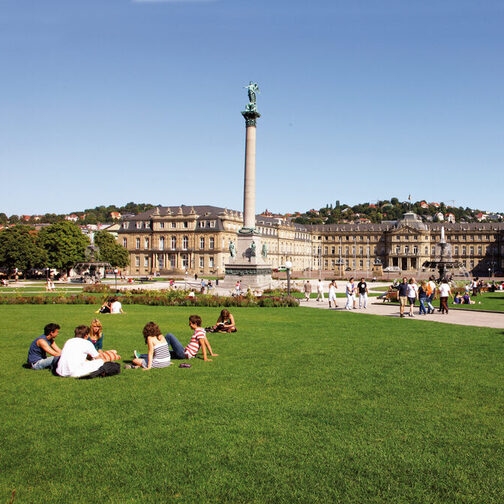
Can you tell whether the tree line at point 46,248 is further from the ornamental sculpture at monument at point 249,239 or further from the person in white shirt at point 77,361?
the person in white shirt at point 77,361

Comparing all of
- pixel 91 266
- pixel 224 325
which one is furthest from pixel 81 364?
pixel 91 266

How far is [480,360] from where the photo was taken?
12.9 metres

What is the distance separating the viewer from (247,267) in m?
46.1

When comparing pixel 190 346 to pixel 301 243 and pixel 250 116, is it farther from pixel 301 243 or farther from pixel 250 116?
pixel 301 243

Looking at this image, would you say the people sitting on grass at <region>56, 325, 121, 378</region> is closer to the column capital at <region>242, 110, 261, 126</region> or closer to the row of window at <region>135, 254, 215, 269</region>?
the column capital at <region>242, 110, 261, 126</region>

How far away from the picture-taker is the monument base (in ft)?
150

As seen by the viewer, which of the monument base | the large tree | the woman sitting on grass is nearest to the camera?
the woman sitting on grass

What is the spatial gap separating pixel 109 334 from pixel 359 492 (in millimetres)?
12761

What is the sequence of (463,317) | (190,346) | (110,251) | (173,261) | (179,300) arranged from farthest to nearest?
1. (173,261)
2. (110,251)
3. (179,300)
4. (463,317)
5. (190,346)

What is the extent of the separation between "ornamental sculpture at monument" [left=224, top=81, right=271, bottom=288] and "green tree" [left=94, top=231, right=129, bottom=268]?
165 feet

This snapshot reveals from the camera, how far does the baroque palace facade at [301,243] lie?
108250 millimetres

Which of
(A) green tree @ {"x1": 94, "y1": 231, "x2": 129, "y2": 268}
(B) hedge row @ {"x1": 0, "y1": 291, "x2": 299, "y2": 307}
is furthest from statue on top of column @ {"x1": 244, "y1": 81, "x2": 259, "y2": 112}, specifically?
(A) green tree @ {"x1": 94, "y1": 231, "x2": 129, "y2": 268}

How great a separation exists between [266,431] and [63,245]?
243ft

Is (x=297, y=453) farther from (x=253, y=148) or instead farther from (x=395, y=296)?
(x=253, y=148)
